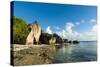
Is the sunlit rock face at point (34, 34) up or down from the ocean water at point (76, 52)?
up

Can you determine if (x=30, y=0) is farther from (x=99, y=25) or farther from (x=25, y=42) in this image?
(x=99, y=25)

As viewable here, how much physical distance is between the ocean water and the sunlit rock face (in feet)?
1.13

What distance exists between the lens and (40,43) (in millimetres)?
2850

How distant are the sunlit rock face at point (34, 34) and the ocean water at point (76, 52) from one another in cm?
34

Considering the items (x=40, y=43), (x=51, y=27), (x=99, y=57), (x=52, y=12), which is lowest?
(x=99, y=57)

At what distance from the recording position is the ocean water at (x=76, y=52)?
2963 mm

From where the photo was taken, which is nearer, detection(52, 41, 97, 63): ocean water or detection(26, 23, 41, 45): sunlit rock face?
detection(26, 23, 41, 45): sunlit rock face

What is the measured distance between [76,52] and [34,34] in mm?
685

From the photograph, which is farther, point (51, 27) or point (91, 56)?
point (91, 56)

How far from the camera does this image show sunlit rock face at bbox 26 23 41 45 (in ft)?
9.16

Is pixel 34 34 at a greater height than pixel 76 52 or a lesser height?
greater

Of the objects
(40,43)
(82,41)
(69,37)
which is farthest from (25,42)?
(82,41)

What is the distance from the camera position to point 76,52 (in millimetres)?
3061
